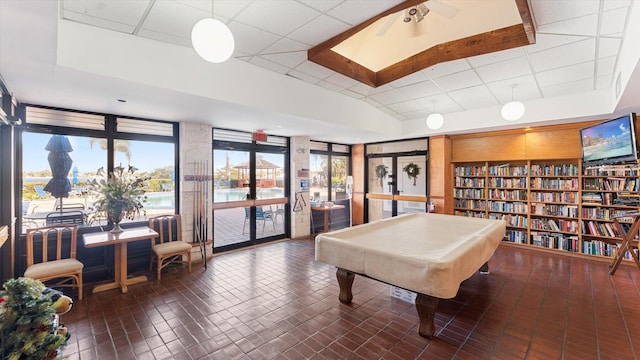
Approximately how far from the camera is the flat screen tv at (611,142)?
3.71m

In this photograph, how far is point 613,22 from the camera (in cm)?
277

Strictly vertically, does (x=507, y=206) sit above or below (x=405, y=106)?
below

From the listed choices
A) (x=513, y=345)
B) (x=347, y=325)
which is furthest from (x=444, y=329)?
(x=347, y=325)

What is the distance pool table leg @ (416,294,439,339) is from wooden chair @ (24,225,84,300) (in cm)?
406

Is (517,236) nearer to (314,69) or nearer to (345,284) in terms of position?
(345,284)

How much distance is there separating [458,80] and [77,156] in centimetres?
607

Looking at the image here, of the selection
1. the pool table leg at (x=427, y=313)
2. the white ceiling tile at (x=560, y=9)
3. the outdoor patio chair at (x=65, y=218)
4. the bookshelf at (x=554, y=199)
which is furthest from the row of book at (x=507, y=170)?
the outdoor patio chair at (x=65, y=218)

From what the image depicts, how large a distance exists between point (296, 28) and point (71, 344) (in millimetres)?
3805

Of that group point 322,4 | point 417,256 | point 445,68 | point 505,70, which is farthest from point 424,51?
point 417,256

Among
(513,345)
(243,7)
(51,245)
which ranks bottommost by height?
(513,345)

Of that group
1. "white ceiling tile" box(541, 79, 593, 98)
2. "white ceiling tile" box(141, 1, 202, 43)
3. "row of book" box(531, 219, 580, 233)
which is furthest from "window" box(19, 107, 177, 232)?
"row of book" box(531, 219, 580, 233)

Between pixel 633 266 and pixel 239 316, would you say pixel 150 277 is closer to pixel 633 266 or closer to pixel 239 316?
pixel 239 316

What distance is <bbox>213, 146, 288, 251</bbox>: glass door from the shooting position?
18.1ft

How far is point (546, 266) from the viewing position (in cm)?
449
